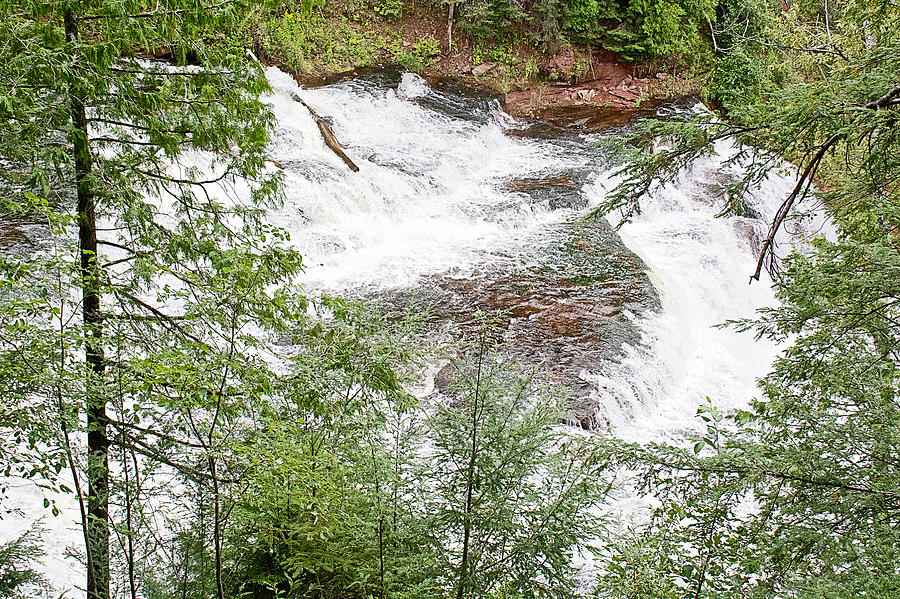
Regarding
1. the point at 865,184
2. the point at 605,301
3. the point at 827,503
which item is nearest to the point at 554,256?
the point at 605,301

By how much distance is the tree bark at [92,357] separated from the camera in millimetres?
2726

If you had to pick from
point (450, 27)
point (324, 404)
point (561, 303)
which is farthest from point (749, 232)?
point (450, 27)

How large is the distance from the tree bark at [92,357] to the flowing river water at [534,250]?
2452 mm

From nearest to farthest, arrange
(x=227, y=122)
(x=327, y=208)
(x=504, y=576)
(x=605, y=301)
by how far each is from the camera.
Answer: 1. (x=504, y=576)
2. (x=227, y=122)
3. (x=605, y=301)
4. (x=327, y=208)

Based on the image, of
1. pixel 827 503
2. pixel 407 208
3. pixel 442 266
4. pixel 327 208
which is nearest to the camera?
pixel 827 503

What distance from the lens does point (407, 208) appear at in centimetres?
1273

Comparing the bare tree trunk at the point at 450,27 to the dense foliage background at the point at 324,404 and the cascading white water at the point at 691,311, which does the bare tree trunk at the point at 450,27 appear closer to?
the cascading white water at the point at 691,311

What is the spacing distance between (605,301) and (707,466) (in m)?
7.37

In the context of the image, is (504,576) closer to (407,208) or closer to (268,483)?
(268,483)

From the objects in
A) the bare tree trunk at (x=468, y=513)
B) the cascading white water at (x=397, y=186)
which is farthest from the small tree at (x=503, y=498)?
the cascading white water at (x=397, y=186)

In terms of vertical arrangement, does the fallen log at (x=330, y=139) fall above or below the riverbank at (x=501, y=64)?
below

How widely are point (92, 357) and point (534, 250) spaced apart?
8.95 m

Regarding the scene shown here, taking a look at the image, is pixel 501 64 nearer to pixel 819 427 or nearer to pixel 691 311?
pixel 691 311

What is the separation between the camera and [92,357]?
122 inches
